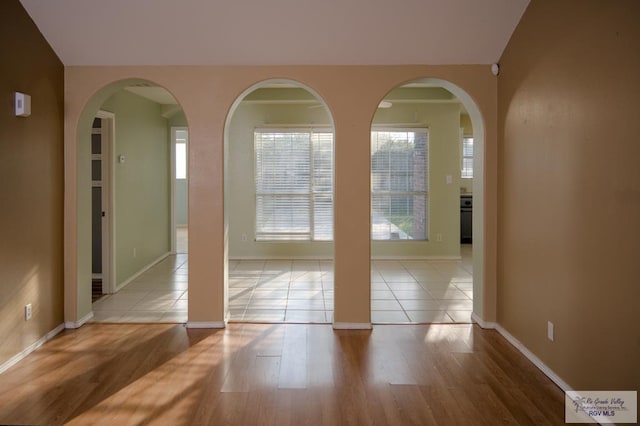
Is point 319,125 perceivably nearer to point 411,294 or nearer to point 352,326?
point 411,294

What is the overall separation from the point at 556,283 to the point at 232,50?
9.82ft

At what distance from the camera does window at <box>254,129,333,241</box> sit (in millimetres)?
7508

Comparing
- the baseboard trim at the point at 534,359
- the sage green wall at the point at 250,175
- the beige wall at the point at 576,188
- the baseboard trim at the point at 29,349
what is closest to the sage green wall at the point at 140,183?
the sage green wall at the point at 250,175

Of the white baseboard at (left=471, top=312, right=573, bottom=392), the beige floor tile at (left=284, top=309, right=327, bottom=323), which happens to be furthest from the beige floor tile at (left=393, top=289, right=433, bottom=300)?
the beige floor tile at (left=284, top=309, right=327, bottom=323)

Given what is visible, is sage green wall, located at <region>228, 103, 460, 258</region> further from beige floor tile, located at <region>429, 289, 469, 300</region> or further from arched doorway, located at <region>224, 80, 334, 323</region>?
beige floor tile, located at <region>429, 289, 469, 300</region>

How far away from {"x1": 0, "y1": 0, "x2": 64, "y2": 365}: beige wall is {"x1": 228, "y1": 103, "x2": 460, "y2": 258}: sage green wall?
3683mm

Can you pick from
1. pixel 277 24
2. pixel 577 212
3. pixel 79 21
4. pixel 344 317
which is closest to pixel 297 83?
pixel 277 24

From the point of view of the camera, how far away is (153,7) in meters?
3.50

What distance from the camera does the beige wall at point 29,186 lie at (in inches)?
124

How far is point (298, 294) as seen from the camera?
5.26 meters

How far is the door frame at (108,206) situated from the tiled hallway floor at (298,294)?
0.27m

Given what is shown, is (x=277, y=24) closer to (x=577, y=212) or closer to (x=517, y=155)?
(x=517, y=155)

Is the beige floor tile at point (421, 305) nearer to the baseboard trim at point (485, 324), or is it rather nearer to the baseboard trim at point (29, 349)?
the baseboard trim at point (485, 324)

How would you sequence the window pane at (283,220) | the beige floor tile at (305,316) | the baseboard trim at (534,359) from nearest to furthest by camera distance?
the baseboard trim at (534,359)
the beige floor tile at (305,316)
the window pane at (283,220)
